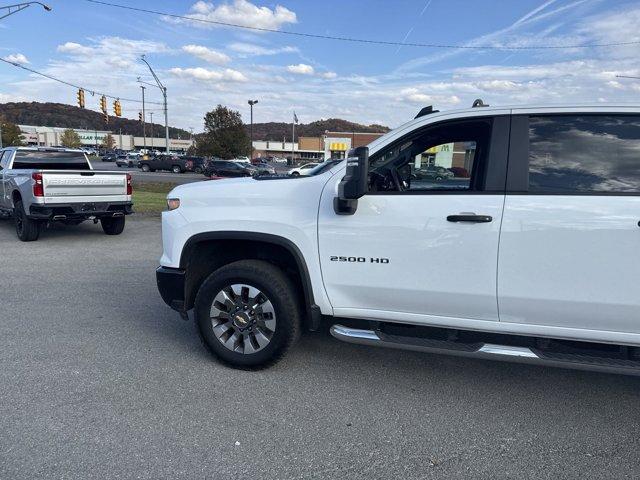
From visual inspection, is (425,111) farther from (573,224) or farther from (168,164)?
(168,164)

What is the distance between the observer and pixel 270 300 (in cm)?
365

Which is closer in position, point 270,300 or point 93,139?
point 270,300

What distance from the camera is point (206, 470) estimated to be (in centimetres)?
265

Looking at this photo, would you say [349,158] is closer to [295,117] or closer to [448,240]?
[448,240]

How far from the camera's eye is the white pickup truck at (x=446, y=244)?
2988 mm

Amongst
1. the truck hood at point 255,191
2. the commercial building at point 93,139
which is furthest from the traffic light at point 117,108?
the commercial building at point 93,139

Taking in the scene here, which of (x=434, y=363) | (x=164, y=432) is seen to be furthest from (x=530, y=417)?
(x=164, y=432)

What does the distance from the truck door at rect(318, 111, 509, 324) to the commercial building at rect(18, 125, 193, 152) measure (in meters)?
116

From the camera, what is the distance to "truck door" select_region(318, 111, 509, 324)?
3.17 m

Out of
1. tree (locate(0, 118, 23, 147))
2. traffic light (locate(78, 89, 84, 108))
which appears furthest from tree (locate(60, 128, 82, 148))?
traffic light (locate(78, 89, 84, 108))

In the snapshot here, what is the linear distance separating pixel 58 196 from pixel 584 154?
844 cm

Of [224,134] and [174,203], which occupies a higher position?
[224,134]

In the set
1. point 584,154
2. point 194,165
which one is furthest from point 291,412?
point 194,165

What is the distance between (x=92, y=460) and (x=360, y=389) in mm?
1808
